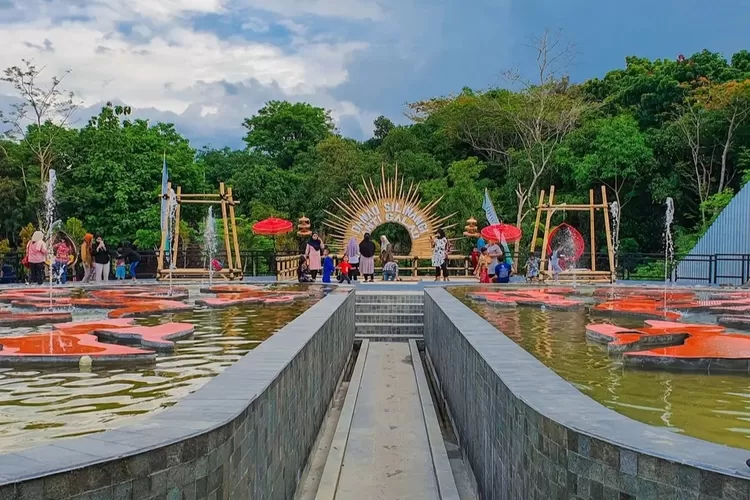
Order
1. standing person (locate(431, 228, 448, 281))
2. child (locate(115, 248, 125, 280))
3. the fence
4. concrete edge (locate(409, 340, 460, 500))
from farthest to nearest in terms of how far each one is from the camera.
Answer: standing person (locate(431, 228, 448, 281)) < the fence < child (locate(115, 248, 125, 280)) < concrete edge (locate(409, 340, 460, 500))

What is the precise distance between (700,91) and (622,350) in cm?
2690

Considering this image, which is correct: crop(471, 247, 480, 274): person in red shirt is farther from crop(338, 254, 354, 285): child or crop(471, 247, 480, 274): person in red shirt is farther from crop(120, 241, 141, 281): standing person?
crop(120, 241, 141, 281): standing person

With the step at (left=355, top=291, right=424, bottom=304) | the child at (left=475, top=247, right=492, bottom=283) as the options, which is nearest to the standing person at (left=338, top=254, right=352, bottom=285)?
the child at (left=475, top=247, right=492, bottom=283)

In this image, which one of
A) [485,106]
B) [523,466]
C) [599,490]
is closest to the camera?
[599,490]

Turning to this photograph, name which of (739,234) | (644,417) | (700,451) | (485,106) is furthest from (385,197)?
(700,451)

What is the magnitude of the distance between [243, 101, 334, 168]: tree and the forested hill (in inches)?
258

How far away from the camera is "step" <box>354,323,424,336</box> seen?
48.0ft

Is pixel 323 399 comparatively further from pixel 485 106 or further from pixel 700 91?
pixel 485 106

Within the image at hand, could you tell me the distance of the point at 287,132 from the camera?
47469 millimetres

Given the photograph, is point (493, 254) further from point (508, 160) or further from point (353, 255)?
point (508, 160)

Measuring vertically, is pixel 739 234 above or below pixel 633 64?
below

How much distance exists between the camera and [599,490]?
10.6ft

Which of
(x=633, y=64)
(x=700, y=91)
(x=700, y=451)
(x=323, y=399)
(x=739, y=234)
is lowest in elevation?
(x=323, y=399)

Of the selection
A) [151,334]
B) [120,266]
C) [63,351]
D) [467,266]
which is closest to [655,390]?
[151,334]
